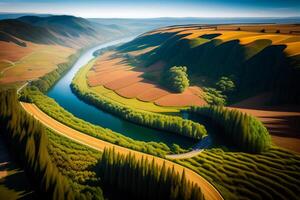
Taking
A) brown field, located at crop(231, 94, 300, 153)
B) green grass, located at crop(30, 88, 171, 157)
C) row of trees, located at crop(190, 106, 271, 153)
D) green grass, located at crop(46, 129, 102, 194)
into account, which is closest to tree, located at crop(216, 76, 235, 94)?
brown field, located at crop(231, 94, 300, 153)

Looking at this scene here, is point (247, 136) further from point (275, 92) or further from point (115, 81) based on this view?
point (115, 81)

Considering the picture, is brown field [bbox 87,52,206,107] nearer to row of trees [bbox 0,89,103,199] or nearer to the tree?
the tree

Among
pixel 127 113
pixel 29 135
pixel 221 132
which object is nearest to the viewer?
pixel 29 135

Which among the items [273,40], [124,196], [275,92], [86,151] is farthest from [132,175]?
Result: [273,40]

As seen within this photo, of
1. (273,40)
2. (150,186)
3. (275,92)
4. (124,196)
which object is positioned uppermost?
(273,40)

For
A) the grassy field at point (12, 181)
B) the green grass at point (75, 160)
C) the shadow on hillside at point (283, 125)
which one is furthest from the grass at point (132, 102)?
the grassy field at point (12, 181)

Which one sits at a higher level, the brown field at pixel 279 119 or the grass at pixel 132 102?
the brown field at pixel 279 119

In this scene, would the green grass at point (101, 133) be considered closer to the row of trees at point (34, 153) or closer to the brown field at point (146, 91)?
the row of trees at point (34, 153)
